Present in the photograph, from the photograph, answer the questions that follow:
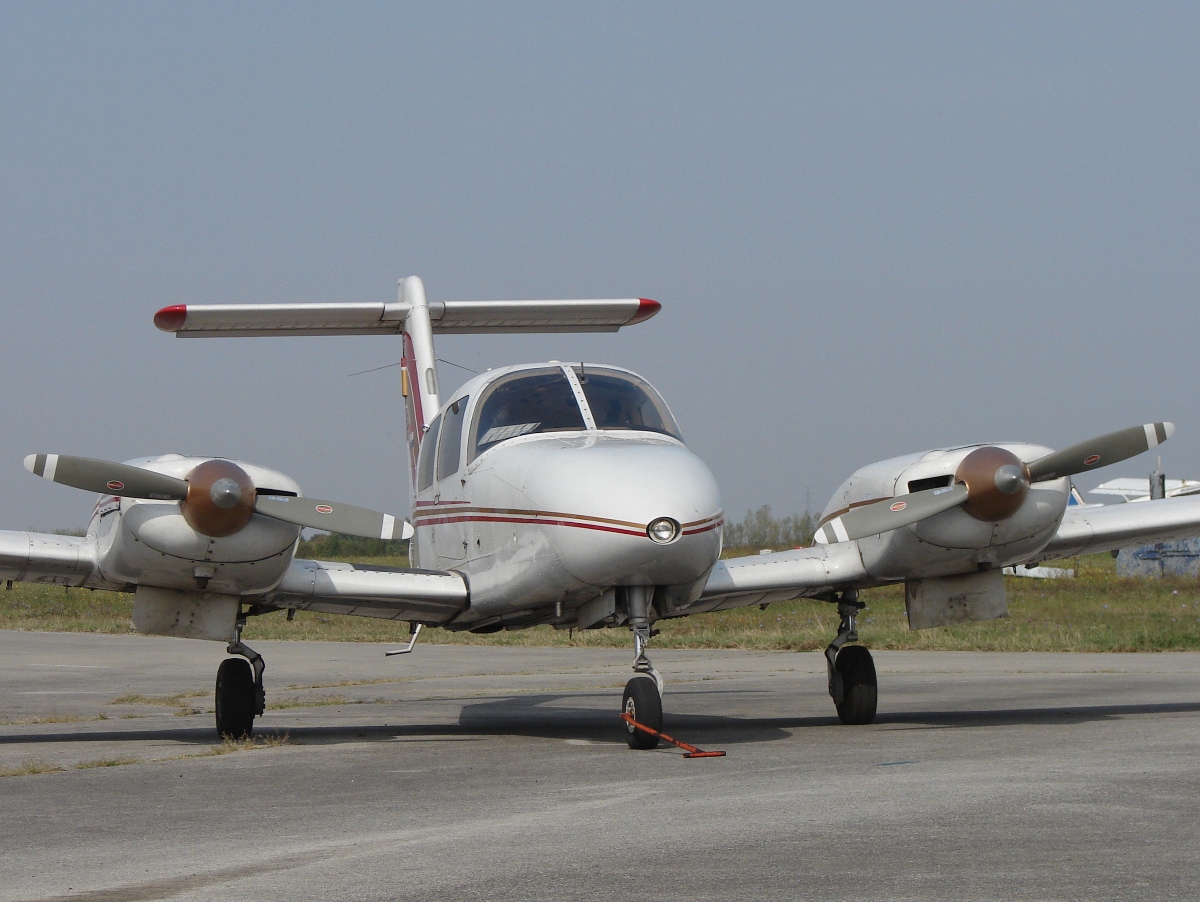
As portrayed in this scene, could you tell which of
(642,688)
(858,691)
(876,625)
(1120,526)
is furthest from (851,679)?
(876,625)

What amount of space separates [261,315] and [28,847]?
33.4 ft

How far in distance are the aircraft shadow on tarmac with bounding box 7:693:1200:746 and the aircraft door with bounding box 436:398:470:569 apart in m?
1.66

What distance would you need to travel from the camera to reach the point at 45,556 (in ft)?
39.0

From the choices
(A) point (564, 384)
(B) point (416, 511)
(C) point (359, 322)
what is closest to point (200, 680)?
(C) point (359, 322)

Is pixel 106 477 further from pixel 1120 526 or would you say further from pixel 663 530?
pixel 1120 526

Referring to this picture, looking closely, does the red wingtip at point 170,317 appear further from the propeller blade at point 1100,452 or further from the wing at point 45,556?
the propeller blade at point 1100,452

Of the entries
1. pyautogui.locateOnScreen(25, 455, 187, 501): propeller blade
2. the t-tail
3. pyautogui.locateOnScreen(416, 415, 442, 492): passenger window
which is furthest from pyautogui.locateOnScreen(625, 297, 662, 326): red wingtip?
pyautogui.locateOnScreen(25, 455, 187, 501): propeller blade

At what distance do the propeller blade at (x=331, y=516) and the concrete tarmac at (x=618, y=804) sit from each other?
5.96 ft

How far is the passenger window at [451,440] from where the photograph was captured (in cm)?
1264

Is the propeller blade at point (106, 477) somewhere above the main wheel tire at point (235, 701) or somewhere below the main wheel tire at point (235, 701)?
above

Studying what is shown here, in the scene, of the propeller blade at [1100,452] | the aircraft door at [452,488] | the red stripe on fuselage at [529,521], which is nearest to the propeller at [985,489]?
the propeller blade at [1100,452]

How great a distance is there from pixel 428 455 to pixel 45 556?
363 cm

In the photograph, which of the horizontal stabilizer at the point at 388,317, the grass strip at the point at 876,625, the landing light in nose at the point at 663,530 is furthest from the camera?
the grass strip at the point at 876,625

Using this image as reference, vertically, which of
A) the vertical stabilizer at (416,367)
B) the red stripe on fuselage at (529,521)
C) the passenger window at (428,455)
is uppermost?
the vertical stabilizer at (416,367)
